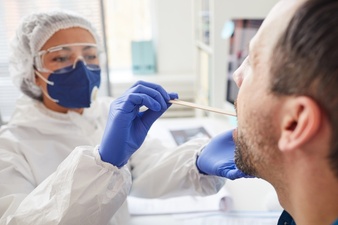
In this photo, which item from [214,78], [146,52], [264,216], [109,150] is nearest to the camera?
[109,150]

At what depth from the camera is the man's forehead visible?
568mm

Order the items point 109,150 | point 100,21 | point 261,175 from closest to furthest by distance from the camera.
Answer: point 261,175 < point 109,150 < point 100,21

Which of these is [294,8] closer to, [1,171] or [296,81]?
[296,81]

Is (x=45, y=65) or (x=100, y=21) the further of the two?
Answer: (x=100, y=21)

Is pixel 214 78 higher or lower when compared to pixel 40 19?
lower

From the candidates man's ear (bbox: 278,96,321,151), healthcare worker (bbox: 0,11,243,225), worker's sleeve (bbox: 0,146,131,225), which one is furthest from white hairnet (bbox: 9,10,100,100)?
man's ear (bbox: 278,96,321,151)

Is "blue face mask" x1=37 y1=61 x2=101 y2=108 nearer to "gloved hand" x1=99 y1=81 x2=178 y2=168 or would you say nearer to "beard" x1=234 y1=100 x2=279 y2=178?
"gloved hand" x1=99 y1=81 x2=178 y2=168

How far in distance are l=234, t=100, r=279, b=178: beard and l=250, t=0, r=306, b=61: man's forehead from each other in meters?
0.13

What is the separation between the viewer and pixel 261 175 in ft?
2.23

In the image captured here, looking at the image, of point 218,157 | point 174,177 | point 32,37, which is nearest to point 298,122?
point 218,157

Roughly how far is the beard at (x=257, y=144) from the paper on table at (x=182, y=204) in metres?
0.48

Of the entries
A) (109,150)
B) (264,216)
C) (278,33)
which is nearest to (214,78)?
(264,216)

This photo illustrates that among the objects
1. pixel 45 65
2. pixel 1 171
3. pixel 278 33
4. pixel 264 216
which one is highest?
pixel 278 33

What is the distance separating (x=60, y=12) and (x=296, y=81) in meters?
0.95
